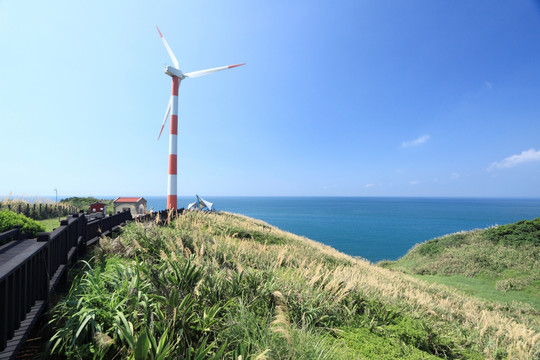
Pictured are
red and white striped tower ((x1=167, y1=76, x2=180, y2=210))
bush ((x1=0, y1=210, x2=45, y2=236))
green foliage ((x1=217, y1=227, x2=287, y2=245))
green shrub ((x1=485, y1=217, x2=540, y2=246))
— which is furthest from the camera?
red and white striped tower ((x1=167, y1=76, x2=180, y2=210))

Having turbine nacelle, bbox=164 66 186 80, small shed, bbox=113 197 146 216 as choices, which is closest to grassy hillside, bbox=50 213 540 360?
small shed, bbox=113 197 146 216

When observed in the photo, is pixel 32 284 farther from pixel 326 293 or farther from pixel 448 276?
pixel 448 276

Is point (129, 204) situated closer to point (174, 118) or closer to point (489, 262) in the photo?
point (174, 118)

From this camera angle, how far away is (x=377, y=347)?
12.9 feet

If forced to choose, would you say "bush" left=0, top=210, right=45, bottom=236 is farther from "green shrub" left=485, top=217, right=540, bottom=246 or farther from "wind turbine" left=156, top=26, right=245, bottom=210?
"green shrub" left=485, top=217, right=540, bottom=246

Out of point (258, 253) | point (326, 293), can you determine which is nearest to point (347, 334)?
point (326, 293)

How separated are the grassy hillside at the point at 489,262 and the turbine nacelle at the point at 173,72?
31.6 meters

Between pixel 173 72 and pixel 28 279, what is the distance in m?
29.2

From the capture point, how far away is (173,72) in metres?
27.9

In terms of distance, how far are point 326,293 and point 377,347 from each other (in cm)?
140

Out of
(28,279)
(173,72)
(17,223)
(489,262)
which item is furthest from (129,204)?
(489,262)

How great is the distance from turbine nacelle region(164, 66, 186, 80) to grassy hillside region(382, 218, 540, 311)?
31.6 m

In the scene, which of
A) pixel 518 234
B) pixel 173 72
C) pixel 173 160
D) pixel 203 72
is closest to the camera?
pixel 518 234

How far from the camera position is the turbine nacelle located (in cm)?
2752
